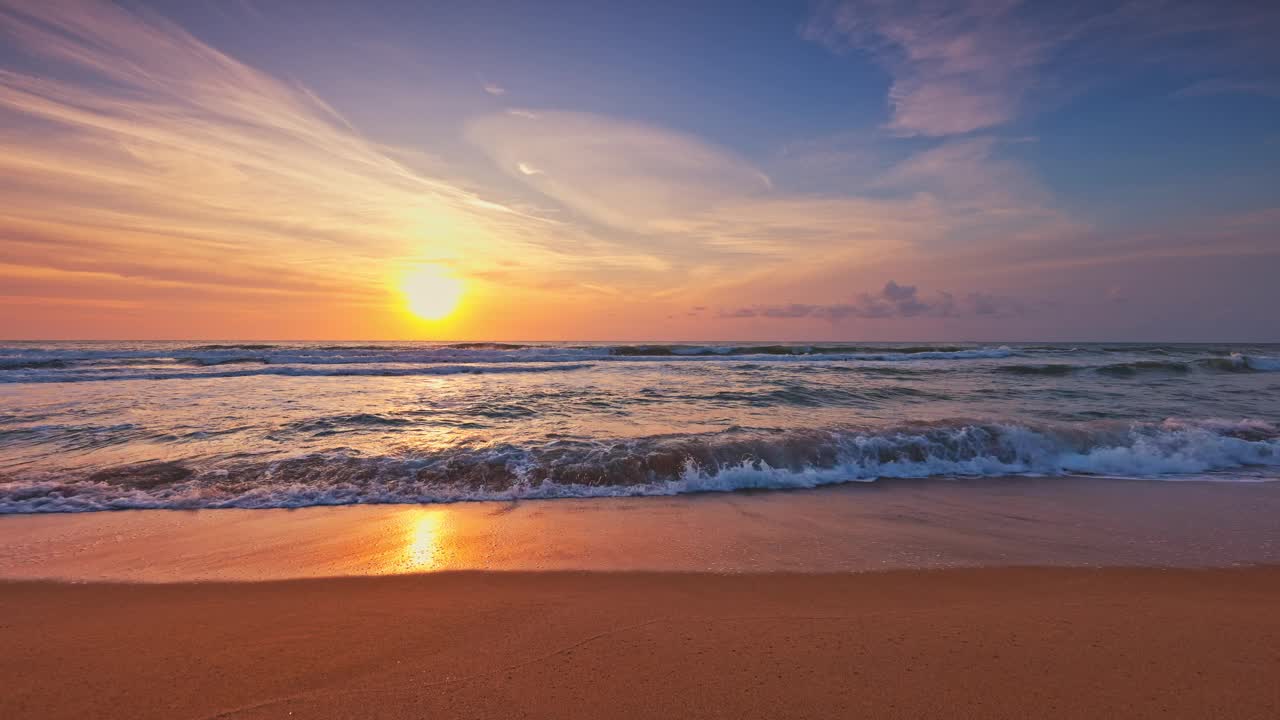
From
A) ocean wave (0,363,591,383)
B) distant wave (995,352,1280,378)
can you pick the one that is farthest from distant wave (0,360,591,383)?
distant wave (995,352,1280,378)

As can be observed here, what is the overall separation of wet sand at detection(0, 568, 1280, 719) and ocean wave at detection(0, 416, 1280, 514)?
2.26m

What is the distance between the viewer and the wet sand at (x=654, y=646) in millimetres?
2520

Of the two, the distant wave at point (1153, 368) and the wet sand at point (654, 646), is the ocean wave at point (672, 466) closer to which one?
the wet sand at point (654, 646)

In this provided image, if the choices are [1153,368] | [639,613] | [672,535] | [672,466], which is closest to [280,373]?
[672,466]

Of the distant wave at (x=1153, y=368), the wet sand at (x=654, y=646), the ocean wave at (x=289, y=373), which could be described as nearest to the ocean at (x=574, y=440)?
the wet sand at (x=654, y=646)

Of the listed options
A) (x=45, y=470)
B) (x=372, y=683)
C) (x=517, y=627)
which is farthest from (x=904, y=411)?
(x=45, y=470)

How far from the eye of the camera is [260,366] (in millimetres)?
24938

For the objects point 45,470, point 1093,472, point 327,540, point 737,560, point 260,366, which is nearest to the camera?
point 737,560

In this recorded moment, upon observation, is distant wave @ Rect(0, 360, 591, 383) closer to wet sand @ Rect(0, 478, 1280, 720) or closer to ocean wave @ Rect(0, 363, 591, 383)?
ocean wave @ Rect(0, 363, 591, 383)

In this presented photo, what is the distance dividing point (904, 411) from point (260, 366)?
2692 centimetres

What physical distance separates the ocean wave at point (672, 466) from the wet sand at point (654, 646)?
2.26 metres

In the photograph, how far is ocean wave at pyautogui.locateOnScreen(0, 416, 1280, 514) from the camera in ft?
19.4

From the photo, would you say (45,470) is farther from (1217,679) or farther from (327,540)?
(1217,679)

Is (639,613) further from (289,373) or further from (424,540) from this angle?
(289,373)
